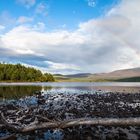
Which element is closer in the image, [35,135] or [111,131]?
[35,135]

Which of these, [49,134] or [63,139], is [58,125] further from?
[49,134]

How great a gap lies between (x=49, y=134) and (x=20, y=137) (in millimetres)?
2124

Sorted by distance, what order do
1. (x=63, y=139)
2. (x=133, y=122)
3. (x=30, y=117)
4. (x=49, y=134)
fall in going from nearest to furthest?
(x=133, y=122) → (x=63, y=139) → (x=49, y=134) → (x=30, y=117)

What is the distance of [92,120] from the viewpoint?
51.6 feet

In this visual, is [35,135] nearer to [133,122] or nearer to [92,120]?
[92,120]

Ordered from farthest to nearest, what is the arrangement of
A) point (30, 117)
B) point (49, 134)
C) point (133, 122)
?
1. point (30, 117)
2. point (49, 134)
3. point (133, 122)

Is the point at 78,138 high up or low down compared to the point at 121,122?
down

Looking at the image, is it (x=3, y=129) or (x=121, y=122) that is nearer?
(x=121, y=122)

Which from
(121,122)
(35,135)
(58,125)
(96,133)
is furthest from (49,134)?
(121,122)

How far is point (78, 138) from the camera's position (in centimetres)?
1920

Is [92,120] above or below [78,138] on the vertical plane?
above

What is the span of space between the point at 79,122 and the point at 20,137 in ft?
17.2

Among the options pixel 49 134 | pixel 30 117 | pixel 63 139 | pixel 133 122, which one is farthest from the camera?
pixel 30 117

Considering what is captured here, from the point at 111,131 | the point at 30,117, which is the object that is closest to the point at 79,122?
the point at 111,131
